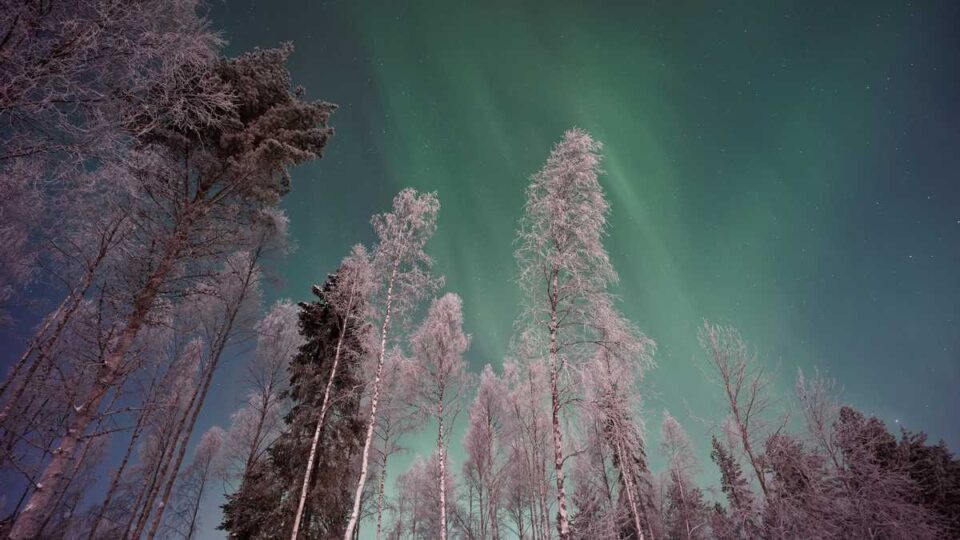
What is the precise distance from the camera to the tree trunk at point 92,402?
4.79 meters

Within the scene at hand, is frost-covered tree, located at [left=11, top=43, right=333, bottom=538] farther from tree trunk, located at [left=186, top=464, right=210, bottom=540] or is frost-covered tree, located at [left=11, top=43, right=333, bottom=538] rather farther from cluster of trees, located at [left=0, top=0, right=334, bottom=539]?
tree trunk, located at [left=186, top=464, right=210, bottom=540]

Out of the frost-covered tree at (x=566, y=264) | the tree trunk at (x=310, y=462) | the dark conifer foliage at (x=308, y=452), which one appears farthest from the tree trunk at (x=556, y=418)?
the tree trunk at (x=310, y=462)

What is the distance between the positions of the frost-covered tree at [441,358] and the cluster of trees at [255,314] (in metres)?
0.10

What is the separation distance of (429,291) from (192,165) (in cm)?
757

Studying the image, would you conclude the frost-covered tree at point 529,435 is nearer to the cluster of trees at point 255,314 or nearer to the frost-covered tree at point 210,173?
the cluster of trees at point 255,314

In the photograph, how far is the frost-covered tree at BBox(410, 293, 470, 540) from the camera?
47.7 ft

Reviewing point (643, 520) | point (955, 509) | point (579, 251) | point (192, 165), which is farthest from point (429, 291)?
point (955, 509)

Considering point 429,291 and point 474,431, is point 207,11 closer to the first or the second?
point 429,291

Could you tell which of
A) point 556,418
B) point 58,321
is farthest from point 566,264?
point 58,321

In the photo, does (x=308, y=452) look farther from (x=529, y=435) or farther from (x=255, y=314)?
(x=529, y=435)

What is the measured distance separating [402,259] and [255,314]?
5554 millimetres

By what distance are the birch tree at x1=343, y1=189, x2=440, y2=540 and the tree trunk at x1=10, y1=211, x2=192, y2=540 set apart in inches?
238

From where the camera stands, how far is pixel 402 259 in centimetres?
1330

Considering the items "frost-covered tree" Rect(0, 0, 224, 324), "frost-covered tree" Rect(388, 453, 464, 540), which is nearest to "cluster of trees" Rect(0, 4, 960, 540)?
"frost-covered tree" Rect(0, 0, 224, 324)
